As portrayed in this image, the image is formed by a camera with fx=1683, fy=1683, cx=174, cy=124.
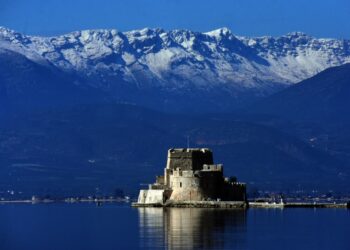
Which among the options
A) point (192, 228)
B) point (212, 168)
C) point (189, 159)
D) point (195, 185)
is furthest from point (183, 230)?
point (189, 159)

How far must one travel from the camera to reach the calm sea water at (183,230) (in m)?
99.8

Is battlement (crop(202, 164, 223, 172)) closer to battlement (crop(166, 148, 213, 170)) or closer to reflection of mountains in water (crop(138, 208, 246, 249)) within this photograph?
battlement (crop(166, 148, 213, 170))

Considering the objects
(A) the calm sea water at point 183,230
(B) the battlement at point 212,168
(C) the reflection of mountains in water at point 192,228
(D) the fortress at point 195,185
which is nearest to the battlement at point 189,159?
(D) the fortress at point 195,185

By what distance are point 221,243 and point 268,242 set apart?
362 centimetres

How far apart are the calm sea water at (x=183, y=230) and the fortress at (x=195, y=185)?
2.53 metres

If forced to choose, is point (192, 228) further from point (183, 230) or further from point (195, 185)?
point (195, 185)

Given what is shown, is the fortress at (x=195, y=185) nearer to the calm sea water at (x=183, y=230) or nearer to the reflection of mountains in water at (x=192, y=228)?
the calm sea water at (x=183, y=230)

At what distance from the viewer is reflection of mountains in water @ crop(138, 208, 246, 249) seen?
9938 centimetres

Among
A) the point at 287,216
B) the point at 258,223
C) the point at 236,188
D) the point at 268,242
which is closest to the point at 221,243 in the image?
the point at 268,242

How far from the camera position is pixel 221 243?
99062 millimetres

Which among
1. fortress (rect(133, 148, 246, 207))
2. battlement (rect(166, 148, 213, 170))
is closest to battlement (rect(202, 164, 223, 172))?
fortress (rect(133, 148, 246, 207))

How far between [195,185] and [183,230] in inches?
1356

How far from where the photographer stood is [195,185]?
144 m

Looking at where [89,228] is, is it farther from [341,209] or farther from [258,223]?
[341,209]
